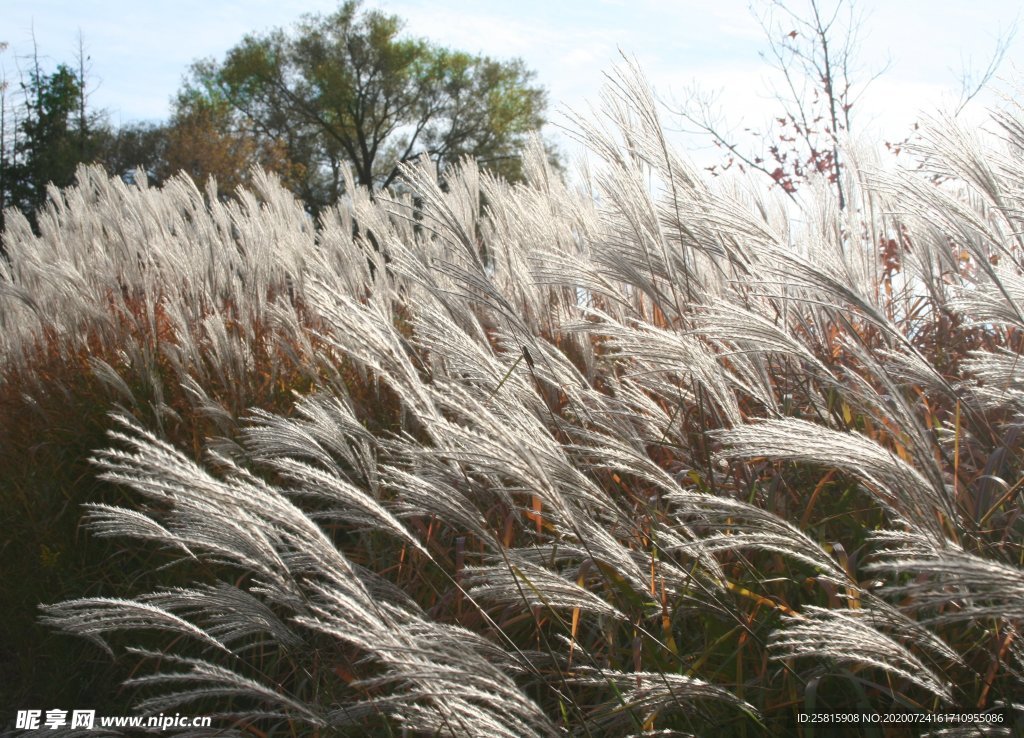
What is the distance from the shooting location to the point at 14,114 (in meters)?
28.9

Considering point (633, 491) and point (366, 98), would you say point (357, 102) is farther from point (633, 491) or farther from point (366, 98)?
point (633, 491)

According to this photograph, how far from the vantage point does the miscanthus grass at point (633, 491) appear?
58.3 inches

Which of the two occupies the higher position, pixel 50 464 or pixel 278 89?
pixel 278 89

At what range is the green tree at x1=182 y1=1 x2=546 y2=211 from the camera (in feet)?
110

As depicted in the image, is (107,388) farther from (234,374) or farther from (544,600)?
(544,600)

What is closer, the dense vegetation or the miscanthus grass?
the miscanthus grass

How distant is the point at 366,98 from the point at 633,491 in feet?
112

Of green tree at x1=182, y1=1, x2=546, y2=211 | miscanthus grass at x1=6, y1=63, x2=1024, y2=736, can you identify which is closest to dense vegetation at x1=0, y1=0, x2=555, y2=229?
green tree at x1=182, y1=1, x2=546, y2=211

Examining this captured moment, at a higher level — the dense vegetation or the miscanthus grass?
the dense vegetation

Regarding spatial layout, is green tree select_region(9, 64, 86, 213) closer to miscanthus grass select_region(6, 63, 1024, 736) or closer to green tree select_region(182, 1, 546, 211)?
green tree select_region(182, 1, 546, 211)

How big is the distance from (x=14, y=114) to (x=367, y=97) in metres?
12.3

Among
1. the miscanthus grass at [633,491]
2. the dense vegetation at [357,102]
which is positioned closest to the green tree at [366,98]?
the dense vegetation at [357,102]

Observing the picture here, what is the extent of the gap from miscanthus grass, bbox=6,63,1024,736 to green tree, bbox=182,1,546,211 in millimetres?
31162

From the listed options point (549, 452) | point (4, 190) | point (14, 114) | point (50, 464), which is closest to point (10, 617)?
point (50, 464)
